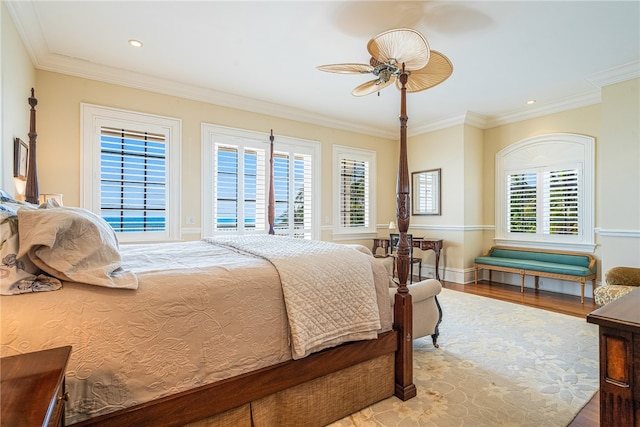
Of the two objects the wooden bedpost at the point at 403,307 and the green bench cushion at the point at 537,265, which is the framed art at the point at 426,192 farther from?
the wooden bedpost at the point at 403,307

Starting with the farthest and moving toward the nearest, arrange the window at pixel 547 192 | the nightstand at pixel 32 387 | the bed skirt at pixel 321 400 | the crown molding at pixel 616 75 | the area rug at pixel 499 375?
the window at pixel 547 192
the crown molding at pixel 616 75
the area rug at pixel 499 375
the bed skirt at pixel 321 400
the nightstand at pixel 32 387

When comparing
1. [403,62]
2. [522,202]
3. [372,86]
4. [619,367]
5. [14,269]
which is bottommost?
[619,367]

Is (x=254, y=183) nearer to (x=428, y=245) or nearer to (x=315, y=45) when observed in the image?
(x=315, y=45)

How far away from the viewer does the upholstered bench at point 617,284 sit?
122 inches

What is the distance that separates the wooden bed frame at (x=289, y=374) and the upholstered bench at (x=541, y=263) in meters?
3.56

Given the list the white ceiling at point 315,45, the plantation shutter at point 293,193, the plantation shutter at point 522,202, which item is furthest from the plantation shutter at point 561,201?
the plantation shutter at point 293,193

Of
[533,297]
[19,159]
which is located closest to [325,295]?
[19,159]

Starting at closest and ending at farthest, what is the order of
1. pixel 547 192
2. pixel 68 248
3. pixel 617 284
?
pixel 68 248
pixel 617 284
pixel 547 192

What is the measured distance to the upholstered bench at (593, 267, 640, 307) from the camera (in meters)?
3.11

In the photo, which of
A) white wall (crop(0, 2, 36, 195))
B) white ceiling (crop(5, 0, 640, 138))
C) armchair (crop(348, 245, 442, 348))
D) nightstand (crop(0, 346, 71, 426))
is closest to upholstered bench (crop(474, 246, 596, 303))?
white ceiling (crop(5, 0, 640, 138))

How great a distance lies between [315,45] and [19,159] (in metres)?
2.98

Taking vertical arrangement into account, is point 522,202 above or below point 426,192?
below

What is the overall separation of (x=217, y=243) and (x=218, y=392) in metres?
1.40

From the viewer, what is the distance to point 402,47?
2.39 m
